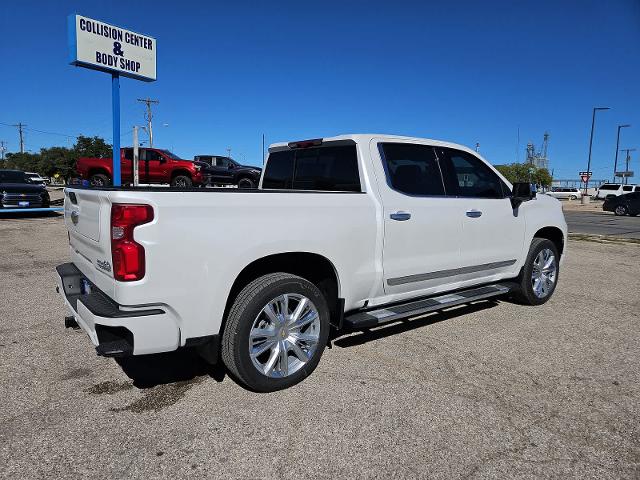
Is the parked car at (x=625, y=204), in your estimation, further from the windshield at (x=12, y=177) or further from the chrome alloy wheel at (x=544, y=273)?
the windshield at (x=12, y=177)

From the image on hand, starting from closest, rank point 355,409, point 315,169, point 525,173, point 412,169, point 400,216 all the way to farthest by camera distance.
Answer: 1. point 355,409
2. point 400,216
3. point 412,169
4. point 315,169
5. point 525,173

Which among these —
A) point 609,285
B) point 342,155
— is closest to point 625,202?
point 609,285

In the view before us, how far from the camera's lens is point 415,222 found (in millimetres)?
4062

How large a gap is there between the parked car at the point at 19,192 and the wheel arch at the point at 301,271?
15.5 meters

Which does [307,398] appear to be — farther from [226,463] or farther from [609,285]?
[609,285]

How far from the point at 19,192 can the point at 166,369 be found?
15.1 m

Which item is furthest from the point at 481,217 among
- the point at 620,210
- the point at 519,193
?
the point at 620,210

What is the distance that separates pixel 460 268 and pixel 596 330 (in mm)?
1687

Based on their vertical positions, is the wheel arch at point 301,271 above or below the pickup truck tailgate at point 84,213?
below

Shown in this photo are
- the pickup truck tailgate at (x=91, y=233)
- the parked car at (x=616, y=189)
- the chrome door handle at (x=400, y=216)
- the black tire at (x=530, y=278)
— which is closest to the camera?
the pickup truck tailgate at (x=91, y=233)

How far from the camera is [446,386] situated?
3.49 meters

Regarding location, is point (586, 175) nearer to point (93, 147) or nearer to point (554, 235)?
point (554, 235)

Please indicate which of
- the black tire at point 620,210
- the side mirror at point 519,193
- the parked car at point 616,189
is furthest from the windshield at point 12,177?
the parked car at point 616,189

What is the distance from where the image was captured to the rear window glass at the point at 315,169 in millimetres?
4133
